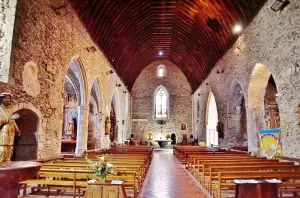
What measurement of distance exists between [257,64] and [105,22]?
274 inches

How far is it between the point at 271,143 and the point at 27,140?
7.68 metres

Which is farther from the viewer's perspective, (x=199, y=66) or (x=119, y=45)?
(x=199, y=66)

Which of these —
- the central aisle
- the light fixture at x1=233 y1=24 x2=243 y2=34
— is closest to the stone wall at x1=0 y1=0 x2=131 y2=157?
the central aisle

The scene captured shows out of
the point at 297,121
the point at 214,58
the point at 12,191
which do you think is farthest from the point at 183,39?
the point at 12,191

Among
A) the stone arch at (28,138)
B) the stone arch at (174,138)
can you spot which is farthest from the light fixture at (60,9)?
the stone arch at (174,138)

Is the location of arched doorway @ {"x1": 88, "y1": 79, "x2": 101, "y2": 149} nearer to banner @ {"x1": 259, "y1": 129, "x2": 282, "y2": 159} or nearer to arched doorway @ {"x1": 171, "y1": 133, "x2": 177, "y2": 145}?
banner @ {"x1": 259, "y1": 129, "x2": 282, "y2": 159}

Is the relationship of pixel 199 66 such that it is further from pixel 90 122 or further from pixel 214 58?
pixel 90 122

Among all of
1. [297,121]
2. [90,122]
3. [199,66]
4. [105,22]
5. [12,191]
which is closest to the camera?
[12,191]

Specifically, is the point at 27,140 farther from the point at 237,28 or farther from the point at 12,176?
the point at 237,28

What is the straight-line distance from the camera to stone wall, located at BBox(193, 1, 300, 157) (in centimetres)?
682

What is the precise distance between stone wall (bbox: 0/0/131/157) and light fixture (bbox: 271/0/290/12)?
6635mm

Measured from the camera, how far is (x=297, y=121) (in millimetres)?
6641

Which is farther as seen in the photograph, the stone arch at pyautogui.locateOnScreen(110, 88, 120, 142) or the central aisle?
the stone arch at pyautogui.locateOnScreen(110, 88, 120, 142)

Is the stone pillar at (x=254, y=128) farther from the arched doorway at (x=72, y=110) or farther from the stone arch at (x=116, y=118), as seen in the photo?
the stone arch at (x=116, y=118)
